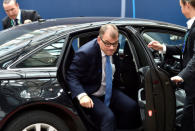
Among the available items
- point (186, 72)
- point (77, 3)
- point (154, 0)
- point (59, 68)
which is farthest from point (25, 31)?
point (154, 0)

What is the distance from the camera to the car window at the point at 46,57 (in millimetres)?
3342

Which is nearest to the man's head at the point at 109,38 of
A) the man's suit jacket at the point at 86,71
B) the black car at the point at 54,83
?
the man's suit jacket at the point at 86,71

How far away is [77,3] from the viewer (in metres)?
8.32

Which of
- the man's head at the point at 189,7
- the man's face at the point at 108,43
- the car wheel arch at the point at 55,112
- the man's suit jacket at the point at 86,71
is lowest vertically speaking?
the car wheel arch at the point at 55,112

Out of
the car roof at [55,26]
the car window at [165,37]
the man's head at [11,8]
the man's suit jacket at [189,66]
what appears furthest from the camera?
the man's head at [11,8]

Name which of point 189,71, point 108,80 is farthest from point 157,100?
point 108,80

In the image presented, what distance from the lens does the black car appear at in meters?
3.21

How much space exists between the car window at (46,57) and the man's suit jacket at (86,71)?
163mm

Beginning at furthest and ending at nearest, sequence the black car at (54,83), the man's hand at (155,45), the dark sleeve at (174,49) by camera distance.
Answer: the dark sleeve at (174,49) < the man's hand at (155,45) < the black car at (54,83)

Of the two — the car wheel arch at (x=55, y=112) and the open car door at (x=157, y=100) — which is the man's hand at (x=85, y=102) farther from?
the open car door at (x=157, y=100)

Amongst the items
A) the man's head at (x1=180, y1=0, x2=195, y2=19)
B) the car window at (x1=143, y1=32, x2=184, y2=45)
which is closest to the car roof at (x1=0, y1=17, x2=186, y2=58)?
the car window at (x1=143, y1=32, x2=184, y2=45)

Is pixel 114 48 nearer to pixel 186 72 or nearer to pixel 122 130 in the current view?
pixel 186 72

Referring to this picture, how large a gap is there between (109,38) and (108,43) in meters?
0.05

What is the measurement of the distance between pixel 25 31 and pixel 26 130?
3.39ft
